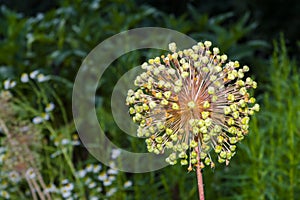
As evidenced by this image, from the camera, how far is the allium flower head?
4.07ft

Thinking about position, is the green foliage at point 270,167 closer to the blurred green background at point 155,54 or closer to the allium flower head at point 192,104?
the blurred green background at point 155,54

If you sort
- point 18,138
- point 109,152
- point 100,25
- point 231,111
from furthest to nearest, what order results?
1. point 100,25
2. point 109,152
3. point 18,138
4. point 231,111

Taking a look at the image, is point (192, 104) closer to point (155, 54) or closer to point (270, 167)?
point (270, 167)

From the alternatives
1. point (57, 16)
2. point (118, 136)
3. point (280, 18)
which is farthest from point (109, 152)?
point (280, 18)

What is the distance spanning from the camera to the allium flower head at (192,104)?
1240mm

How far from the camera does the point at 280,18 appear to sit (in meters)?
4.68

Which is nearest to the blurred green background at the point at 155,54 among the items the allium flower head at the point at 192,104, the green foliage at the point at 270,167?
the green foliage at the point at 270,167

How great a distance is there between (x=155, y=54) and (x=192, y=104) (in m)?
2.29

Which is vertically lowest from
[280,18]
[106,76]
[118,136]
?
[118,136]

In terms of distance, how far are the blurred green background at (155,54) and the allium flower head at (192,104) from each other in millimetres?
1193

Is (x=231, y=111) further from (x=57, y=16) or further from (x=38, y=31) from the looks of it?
(x=57, y=16)

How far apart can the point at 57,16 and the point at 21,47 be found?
0.86 meters

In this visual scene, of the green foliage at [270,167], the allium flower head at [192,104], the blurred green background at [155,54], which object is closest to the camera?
the allium flower head at [192,104]

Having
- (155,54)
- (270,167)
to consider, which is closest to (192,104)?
(270,167)
